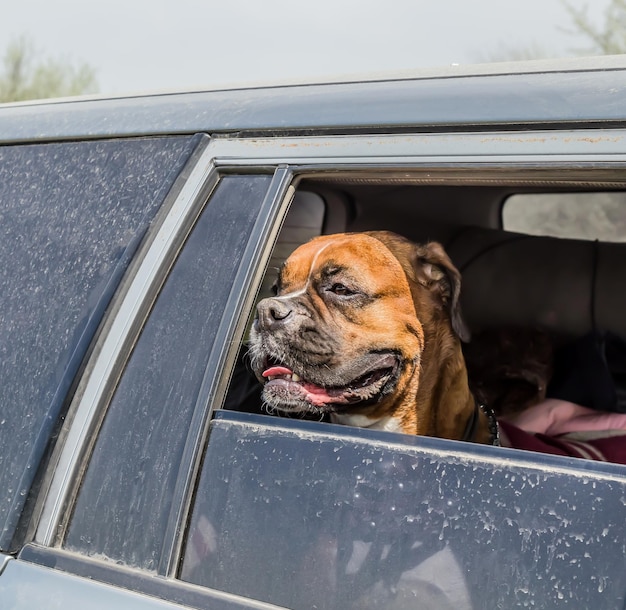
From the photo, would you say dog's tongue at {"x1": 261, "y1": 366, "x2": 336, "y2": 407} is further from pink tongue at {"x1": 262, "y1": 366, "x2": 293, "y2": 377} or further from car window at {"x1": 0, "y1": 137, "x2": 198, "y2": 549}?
car window at {"x1": 0, "y1": 137, "x2": 198, "y2": 549}

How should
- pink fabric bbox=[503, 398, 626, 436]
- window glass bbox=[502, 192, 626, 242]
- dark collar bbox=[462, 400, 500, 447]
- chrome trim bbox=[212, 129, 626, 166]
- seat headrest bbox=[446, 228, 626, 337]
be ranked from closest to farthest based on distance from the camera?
chrome trim bbox=[212, 129, 626, 166]
dark collar bbox=[462, 400, 500, 447]
pink fabric bbox=[503, 398, 626, 436]
seat headrest bbox=[446, 228, 626, 337]
window glass bbox=[502, 192, 626, 242]

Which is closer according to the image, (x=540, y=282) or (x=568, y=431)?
(x=568, y=431)

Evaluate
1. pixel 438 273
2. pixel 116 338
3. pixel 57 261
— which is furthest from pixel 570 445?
pixel 57 261

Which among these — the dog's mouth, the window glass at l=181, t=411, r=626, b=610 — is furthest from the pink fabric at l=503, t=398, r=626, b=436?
the window glass at l=181, t=411, r=626, b=610

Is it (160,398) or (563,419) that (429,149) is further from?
(563,419)

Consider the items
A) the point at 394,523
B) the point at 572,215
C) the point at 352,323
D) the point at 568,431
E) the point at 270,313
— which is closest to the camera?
the point at 394,523

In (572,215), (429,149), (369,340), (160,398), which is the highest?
(572,215)

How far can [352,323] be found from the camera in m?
2.67

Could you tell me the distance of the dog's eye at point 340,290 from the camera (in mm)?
2727

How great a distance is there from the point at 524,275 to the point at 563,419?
3.51 ft

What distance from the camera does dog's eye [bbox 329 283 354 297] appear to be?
2.73 metres

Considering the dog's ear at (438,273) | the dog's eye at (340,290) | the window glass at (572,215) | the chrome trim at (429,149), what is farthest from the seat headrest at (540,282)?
the chrome trim at (429,149)

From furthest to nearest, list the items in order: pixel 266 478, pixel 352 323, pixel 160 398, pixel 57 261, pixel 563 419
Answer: pixel 563 419 < pixel 352 323 < pixel 57 261 < pixel 160 398 < pixel 266 478

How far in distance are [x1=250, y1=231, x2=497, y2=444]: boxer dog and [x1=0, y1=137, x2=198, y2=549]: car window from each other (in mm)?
602
